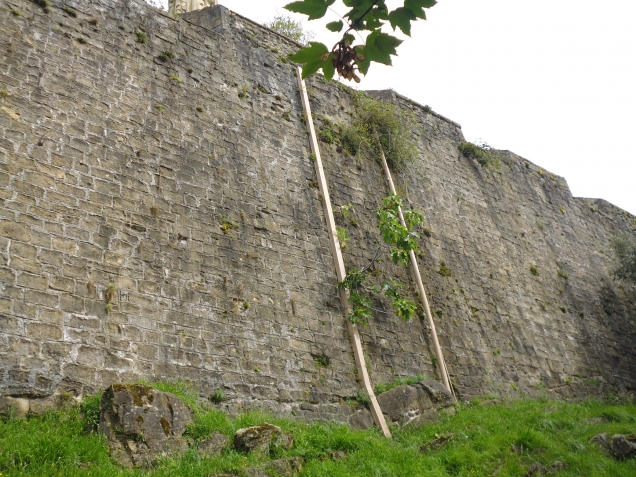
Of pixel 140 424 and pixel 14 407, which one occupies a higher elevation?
pixel 14 407

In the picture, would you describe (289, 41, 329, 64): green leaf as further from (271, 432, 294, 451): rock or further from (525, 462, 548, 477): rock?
(525, 462, 548, 477): rock

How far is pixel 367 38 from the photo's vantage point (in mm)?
3609

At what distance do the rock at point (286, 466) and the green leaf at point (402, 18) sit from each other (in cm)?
388

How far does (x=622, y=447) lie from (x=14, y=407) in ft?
19.1

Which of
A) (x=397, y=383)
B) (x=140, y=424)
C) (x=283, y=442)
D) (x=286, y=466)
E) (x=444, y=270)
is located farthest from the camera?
(x=444, y=270)

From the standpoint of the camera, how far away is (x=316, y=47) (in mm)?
3516

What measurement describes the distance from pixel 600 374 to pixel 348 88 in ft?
22.8

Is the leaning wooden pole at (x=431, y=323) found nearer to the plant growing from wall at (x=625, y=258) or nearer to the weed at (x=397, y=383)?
the weed at (x=397, y=383)

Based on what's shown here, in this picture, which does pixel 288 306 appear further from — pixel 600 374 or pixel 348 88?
pixel 600 374

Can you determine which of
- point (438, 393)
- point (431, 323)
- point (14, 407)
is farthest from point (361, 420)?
point (14, 407)

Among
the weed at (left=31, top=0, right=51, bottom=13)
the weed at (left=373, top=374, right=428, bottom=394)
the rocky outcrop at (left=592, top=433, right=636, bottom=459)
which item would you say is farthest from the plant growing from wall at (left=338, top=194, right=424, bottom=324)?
the weed at (left=31, top=0, right=51, bottom=13)

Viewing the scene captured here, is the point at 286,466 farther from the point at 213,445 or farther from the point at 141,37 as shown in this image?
the point at 141,37

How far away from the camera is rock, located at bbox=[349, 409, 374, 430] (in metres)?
7.78

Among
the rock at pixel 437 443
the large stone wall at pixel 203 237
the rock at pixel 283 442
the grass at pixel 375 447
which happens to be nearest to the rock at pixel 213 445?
the grass at pixel 375 447
